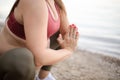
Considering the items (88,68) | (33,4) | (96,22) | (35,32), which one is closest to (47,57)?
(35,32)

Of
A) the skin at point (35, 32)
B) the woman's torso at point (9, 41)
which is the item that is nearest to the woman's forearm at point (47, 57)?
the skin at point (35, 32)

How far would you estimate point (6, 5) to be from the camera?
4.62 metres

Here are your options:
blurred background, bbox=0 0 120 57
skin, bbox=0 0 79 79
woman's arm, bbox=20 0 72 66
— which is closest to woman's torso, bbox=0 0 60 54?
skin, bbox=0 0 79 79

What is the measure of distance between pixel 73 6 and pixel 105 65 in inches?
75.9

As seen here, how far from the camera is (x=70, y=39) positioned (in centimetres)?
169

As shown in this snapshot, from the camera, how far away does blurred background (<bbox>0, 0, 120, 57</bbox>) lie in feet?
11.0

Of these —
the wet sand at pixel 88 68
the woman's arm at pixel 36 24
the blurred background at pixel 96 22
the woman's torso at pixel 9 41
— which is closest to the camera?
the woman's arm at pixel 36 24

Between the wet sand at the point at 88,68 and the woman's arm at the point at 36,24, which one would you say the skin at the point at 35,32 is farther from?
the wet sand at the point at 88,68

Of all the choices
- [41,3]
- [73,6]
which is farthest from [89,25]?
[41,3]

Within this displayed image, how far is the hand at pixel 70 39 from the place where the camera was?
1.68m

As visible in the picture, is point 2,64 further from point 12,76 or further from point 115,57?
point 115,57

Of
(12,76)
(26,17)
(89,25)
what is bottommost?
(89,25)

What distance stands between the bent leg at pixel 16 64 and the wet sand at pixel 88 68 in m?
0.98

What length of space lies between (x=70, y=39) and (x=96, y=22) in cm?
235
